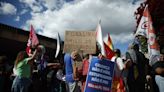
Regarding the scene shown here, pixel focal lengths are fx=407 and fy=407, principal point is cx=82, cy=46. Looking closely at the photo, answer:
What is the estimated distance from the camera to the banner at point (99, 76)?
25.9ft

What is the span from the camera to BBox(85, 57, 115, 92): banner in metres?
7.89

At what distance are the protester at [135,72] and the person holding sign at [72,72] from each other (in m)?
1.15

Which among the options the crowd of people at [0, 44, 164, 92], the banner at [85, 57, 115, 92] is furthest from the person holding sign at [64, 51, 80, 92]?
the banner at [85, 57, 115, 92]

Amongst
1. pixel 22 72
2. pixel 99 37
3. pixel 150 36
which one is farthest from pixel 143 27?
pixel 22 72

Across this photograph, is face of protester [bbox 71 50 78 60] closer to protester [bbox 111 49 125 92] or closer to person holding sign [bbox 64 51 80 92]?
person holding sign [bbox 64 51 80 92]

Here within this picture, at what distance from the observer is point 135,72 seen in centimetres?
863

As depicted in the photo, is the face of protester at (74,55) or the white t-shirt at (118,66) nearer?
the face of protester at (74,55)

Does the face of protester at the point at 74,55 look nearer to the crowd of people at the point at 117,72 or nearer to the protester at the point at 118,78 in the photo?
the crowd of people at the point at 117,72

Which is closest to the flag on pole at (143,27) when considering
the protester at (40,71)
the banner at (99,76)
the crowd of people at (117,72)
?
the crowd of people at (117,72)

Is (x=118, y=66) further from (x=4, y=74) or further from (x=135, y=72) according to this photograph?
(x=4, y=74)

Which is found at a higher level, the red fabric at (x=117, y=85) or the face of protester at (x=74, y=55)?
the face of protester at (x=74, y=55)

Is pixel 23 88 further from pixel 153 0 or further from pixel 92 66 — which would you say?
pixel 153 0

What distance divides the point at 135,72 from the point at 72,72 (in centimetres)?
138

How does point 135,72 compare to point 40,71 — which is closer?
point 135,72
